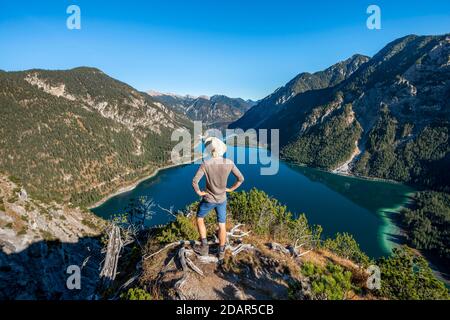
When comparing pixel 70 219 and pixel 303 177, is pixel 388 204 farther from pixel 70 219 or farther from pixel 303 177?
pixel 70 219

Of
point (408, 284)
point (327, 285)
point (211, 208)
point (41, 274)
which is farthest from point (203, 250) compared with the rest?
point (41, 274)

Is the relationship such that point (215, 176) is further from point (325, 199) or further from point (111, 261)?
point (325, 199)

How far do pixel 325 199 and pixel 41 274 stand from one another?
132 m

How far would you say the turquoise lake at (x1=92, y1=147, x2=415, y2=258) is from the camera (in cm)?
10816

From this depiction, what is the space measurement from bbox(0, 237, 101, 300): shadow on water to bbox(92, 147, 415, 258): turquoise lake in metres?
47.4

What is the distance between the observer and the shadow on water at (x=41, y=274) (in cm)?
3025

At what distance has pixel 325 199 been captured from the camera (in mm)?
142875

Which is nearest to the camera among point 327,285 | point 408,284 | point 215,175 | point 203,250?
point 327,285

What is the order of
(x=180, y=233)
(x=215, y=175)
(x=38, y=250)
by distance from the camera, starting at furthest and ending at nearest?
(x=38, y=250) → (x=180, y=233) → (x=215, y=175)

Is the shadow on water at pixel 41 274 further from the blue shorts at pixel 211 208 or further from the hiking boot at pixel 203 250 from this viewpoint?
the blue shorts at pixel 211 208

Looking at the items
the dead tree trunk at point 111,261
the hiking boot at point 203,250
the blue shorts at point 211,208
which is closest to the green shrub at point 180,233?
the dead tree trunk at point 111,261

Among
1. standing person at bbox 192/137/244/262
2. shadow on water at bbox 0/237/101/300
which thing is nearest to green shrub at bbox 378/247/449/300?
standing person at bbox 192/137/244/262

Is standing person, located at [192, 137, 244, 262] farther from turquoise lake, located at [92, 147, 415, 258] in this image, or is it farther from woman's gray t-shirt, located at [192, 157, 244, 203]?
turquoise lake, located at [92, 147, 415, 258]

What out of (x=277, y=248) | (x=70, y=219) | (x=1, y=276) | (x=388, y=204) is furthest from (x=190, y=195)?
(x=277, y=248)
